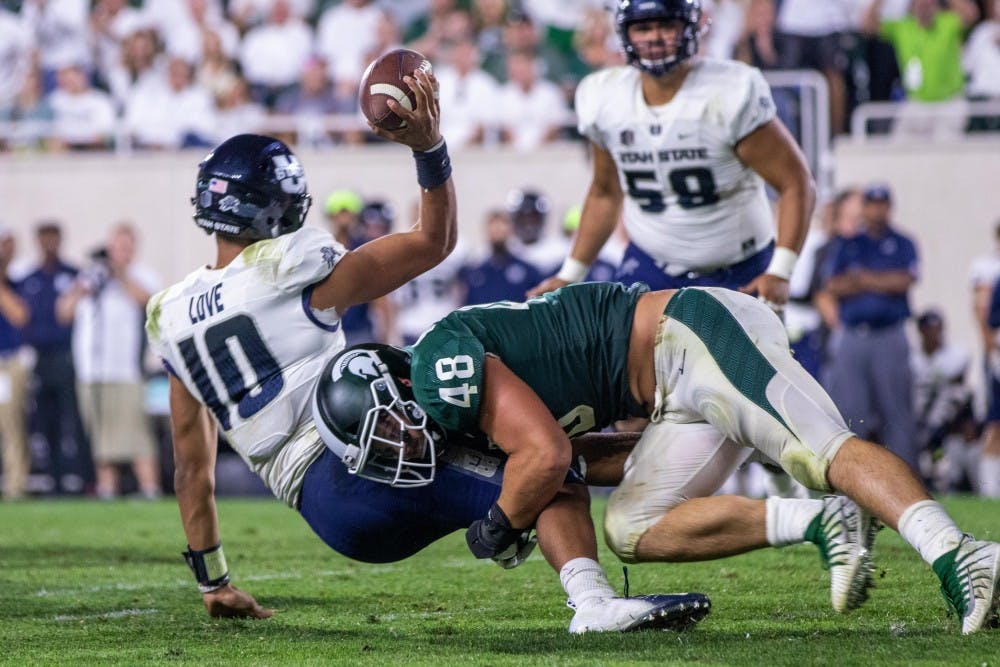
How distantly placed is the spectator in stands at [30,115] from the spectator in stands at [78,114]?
8 cm

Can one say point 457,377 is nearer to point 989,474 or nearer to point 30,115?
point 989,474

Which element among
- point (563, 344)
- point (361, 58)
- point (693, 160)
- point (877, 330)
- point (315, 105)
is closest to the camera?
point (563, 344)

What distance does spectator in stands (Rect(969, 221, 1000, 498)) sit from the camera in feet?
32.2

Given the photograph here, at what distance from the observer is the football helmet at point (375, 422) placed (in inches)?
151

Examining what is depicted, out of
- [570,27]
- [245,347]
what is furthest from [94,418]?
[245,347]

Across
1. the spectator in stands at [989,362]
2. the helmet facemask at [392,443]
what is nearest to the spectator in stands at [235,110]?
the spectator in stands at [989,362]

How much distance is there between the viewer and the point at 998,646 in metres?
3.29

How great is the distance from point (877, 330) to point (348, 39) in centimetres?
595

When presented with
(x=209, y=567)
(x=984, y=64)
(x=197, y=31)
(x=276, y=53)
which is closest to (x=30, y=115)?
(x=197, y=31)

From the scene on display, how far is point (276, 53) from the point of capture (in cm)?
1338

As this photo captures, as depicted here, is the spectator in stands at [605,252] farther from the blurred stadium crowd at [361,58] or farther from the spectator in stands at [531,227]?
the blurred stadium crowd at [361,58]

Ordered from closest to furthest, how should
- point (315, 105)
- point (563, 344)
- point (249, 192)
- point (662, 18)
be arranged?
point (563, 344)
point (249, 192)
point (662, 18)
point (315, 105)

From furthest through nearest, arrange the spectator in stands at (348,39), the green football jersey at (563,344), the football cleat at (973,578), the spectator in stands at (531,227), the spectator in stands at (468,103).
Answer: the spectator in stands at (348,39)
the spectator in stands at (468,103)
the spectator in stands at (531,227)
the green football jersey at (563,344)
the football cleat at (973,578)

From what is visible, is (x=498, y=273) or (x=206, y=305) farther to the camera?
(x=498, y=273)
